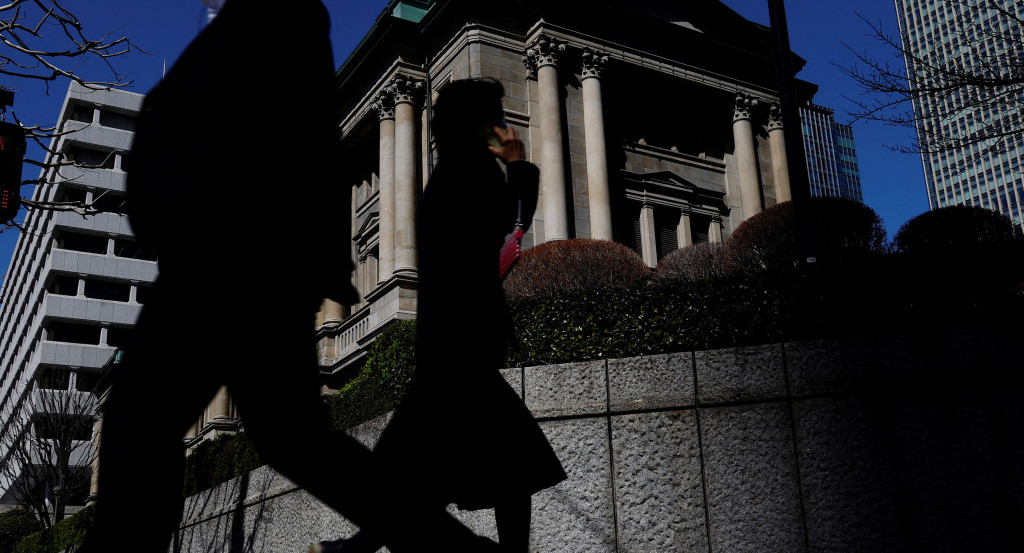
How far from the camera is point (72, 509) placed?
4303cm

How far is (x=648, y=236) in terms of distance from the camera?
26906 mm

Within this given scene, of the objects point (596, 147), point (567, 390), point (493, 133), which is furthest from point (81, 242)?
point (493, 133)

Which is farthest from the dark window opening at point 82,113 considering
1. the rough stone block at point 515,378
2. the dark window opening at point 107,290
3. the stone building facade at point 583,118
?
the rough stone block at point 515,378

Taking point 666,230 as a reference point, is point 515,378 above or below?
below

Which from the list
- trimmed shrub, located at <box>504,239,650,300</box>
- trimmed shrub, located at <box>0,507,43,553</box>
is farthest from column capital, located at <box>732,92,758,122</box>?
trimmed shrub, located at <box>0,507,43,553</box>

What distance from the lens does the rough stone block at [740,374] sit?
6.32 metres

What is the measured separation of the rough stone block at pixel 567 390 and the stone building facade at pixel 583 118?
53.6 feet

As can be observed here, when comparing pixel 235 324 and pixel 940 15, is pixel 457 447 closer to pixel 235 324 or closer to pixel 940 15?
pixel 235 324

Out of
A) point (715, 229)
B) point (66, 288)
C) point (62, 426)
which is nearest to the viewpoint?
point (715, 229)

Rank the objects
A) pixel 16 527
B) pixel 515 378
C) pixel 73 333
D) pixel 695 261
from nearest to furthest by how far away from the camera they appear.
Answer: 1. pixel 515 378
2. pixel 695 261
3. pixel 16 527
4. pixel 73 333

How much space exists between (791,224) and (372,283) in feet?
62.8

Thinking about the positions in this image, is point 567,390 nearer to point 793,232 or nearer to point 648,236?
point 793,232

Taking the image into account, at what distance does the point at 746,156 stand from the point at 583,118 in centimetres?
654

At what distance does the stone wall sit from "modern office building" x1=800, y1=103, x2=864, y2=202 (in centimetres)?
16010
